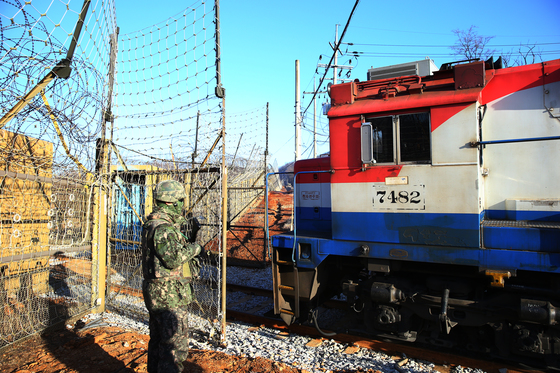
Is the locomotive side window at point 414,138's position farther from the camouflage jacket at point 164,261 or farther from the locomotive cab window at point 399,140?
the camouflage jacket at point 164,261

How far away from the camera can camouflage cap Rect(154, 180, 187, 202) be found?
156 inches

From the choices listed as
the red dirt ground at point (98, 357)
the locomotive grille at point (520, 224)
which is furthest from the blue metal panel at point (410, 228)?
the red dirt ground at point (98, 357)

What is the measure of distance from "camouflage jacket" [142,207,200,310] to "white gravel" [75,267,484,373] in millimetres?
1608

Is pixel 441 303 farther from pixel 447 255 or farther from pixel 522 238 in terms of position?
pixel 522 238

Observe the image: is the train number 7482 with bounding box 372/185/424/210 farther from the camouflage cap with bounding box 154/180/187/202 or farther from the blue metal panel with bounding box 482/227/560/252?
the camouflage cap with bounding box 154/180/187/202

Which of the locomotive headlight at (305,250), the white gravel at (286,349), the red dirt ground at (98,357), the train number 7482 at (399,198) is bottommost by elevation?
the white gravel at (286,349)

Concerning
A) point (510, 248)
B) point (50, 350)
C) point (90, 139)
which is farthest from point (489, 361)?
point (90, 139)

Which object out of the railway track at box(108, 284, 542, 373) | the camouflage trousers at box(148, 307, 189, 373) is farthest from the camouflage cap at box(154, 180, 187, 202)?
the railway track at box(108, 284, 542, 373)

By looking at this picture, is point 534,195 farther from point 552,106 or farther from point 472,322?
point 472,322

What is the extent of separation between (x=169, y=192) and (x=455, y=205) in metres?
3.49

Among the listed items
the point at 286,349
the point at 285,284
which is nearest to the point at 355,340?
the point at 286,349

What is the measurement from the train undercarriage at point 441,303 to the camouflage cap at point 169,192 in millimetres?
2147

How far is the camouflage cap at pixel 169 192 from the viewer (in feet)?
13.0

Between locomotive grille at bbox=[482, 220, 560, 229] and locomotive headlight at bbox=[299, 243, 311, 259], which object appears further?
locomotive headlight at bbox=[299, 243, 311, 259]
